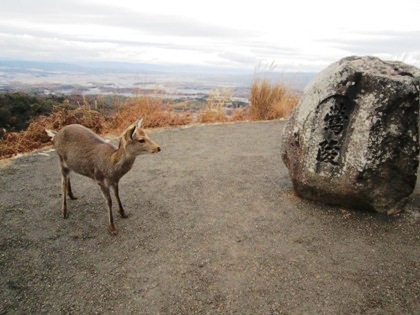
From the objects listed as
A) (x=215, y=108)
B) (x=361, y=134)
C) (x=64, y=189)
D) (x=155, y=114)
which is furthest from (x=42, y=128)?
(x=361, y=134)

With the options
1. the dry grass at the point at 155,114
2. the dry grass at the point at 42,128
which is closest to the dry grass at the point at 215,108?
the dry grass at the point at 155,114

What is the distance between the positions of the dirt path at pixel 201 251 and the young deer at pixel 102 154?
0.51 metres

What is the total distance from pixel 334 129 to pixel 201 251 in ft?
7.44

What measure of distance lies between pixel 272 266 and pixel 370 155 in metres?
1.82

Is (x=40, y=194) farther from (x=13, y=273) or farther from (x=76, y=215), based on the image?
(x=13, y=273)

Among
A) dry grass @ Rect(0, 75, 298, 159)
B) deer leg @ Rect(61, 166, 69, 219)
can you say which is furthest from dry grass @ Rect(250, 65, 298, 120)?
deer leg @ Rect(61, 166, 69, 219)

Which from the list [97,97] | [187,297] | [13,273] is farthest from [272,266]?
[97,97]

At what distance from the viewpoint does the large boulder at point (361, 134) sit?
4410 millimetres

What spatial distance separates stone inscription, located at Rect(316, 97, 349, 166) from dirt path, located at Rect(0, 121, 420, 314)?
810 mm

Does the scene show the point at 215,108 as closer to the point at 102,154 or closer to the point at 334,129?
the point at 334,129

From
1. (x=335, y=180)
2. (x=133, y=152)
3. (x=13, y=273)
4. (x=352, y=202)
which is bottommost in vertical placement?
(x=13, y=273)

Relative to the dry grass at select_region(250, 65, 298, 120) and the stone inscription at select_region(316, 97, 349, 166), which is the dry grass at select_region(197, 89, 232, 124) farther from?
the stone inscription at select_region(316, 97, 349, 166)

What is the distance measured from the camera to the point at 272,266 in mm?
3916

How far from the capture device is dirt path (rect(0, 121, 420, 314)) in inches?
135
